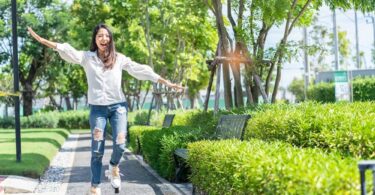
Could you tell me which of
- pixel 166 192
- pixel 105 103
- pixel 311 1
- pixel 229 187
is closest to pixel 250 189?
pixel 229 187

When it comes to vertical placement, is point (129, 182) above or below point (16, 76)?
below

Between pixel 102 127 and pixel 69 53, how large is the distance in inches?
32.6

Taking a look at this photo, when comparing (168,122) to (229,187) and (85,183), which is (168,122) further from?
(229,187)

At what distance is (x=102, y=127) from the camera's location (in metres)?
6.75

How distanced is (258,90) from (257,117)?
7405 mm

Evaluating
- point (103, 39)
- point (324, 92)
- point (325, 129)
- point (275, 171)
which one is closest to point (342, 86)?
point (324, 92)

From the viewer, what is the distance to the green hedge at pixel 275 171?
3.62 m

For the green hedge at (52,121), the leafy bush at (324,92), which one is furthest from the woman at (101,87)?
the green hedge at (52,121)

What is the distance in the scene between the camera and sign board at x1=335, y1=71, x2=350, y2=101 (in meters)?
26.5

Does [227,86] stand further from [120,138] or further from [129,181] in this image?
[120,138]

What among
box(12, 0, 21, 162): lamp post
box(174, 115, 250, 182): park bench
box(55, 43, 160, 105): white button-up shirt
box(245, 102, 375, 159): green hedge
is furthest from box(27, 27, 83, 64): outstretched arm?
box(12, 0, 21, 162): lamp post

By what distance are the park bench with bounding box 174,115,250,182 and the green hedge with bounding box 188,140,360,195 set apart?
195 cm

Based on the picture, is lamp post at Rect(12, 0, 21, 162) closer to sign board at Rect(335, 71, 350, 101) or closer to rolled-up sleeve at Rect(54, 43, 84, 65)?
rolled-up sleeve at Rect(54, 43, 84, 65)

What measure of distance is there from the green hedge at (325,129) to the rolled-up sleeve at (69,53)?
2153 millimetres
